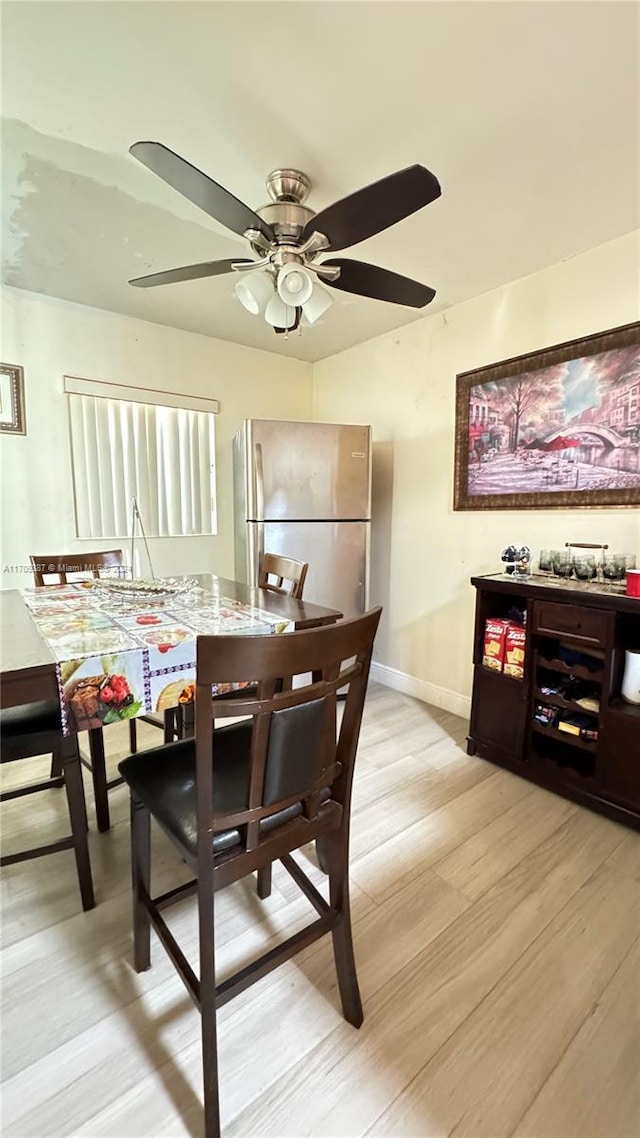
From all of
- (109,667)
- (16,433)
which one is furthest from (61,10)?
(16,433)

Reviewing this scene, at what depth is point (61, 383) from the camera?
8.25 ft

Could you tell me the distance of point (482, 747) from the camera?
217cm

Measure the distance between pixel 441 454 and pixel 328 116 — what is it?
1.66m

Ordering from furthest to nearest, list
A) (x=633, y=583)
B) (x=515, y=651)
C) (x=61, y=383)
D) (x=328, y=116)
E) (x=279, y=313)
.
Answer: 1. (x=61, y=383)
2. (x=515, y=651)
3. (x=633, y=583)
4. (x=279, y=313)
5. (x=328, y=116)

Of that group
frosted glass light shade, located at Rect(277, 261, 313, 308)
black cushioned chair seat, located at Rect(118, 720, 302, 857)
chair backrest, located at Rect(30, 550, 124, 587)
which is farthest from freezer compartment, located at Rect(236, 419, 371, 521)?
black cushioned chair seat, located at Rect(118, 720, 302, 857)

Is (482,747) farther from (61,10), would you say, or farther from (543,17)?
(61,10)

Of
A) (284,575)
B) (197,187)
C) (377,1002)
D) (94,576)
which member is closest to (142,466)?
(94,576)

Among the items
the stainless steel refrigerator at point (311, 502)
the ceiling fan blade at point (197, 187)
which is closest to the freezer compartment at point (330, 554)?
the stainless steel refrigerator at point (311, 502)

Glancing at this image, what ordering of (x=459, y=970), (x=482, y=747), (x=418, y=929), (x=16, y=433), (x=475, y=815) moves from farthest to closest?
(x=16, y=433), (x=482, y=747), (x=475, y=815), (x=418, y=929), (x=459, y=970)

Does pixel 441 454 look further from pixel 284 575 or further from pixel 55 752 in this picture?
pixel 55 752

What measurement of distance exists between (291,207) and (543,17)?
722 millimetres

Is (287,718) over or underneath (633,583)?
underneath

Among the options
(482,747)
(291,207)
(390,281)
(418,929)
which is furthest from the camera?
(482,747)

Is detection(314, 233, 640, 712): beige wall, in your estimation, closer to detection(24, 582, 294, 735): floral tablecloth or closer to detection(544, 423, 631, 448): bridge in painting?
detection(544, 423, 631, 448): bridge in painting
